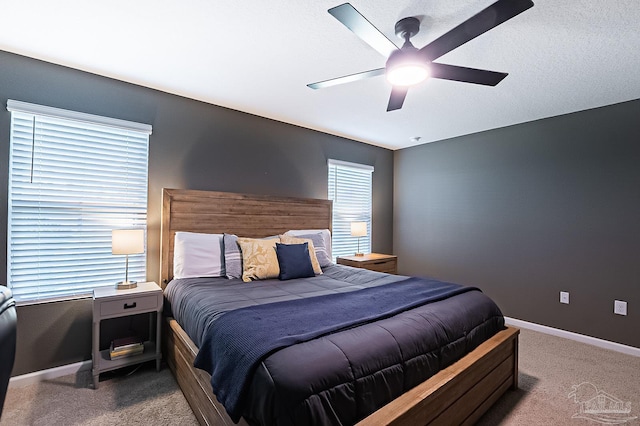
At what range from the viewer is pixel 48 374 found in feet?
8.11

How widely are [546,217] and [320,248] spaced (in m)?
2.68

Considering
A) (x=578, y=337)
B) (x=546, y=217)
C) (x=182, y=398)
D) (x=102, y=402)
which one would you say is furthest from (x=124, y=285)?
(x=578, y=337)

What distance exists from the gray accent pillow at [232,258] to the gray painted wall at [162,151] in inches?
27.3

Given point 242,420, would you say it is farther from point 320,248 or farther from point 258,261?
point 320,248

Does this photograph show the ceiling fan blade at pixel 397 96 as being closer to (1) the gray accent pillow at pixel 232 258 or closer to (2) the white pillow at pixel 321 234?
(2) the white pillow at pixel 321 234

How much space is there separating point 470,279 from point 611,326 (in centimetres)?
147

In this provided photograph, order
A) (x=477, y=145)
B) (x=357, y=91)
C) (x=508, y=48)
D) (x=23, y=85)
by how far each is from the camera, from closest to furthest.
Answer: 1. (x=508, y=48)
2. (x=23, y=85)
3. (x=357, y=91)
4. (x=477, y=145)

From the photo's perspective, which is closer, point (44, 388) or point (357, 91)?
point (44, 388)

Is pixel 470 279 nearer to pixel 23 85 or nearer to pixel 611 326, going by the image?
pixel 611 326

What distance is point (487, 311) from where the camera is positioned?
2289 millimetres

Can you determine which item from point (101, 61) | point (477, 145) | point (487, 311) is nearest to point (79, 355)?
point (101, 61)

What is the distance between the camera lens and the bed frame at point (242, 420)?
1550mm

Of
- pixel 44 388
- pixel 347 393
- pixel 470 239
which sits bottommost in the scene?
pixel 44 388

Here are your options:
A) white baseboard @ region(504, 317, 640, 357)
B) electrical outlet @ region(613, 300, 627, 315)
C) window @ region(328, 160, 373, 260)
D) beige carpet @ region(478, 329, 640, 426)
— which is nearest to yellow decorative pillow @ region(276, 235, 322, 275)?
window @ region(328, 160, 373, 260)
